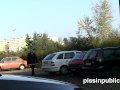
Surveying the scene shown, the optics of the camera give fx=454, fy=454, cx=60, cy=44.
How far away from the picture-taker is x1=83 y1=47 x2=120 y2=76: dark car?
22484mm

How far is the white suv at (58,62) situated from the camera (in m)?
29.5

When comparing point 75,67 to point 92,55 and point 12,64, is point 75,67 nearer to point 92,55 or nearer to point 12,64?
point 92,55

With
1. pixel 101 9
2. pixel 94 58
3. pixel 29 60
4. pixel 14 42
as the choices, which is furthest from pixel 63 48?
pixel 14 42

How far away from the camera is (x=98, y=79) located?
74.4 feet

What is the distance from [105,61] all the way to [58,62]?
24.3 feet

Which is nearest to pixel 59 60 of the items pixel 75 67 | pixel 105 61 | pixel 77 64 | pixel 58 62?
pixel 58 62

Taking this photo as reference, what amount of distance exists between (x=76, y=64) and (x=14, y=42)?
108 meters

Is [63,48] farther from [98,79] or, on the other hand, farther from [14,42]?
[14,42]

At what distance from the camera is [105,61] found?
22688mm

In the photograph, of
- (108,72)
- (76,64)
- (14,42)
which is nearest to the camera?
(108,72)

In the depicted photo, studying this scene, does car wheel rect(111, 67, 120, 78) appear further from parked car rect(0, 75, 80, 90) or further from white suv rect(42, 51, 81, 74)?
parked car rect(0, 75, 80, 90)

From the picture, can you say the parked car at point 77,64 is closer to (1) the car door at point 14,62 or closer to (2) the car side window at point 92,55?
(2) the car side window at point 92,55

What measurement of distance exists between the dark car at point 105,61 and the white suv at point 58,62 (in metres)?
6.20

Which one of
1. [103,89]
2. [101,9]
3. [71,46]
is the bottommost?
[103,89]
